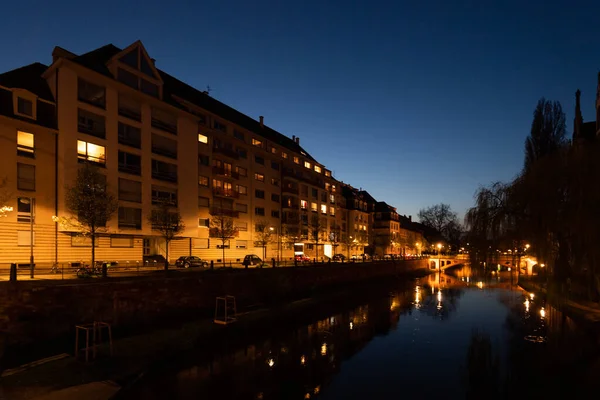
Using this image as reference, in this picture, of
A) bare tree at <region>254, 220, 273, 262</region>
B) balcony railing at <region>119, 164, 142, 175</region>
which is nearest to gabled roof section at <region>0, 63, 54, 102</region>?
balcony railing at <region>119, 164, 142, 175</region>

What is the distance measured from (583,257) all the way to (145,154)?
39.2m

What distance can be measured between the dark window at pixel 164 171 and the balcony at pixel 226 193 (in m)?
7.95

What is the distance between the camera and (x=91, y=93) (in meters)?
36.4

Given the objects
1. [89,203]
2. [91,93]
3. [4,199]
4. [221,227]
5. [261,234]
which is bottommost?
[261,234]

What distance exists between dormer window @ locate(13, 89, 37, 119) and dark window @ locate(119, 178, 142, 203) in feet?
30.7

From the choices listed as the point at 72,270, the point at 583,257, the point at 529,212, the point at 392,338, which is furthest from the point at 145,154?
the point at 583,257

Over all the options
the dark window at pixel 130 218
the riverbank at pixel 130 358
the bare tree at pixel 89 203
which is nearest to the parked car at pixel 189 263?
the dark window at pixel 130 218

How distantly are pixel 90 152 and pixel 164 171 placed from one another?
8784mm

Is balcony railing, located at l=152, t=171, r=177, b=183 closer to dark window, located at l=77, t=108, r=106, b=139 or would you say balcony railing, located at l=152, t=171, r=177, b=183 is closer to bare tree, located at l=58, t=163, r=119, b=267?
dark window, located at l=77, t=108, r=106, b=139

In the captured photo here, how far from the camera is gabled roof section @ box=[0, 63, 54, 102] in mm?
32963

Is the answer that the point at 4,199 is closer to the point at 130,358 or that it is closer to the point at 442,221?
the point at 130,358

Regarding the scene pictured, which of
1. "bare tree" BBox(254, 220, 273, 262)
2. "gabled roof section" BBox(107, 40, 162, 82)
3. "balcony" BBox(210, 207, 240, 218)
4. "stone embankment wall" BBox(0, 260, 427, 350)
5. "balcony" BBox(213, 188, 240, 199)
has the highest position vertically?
"gabled roof section" BBox(107, 40, 162, 82)

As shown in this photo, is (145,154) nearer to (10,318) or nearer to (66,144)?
(66,144)

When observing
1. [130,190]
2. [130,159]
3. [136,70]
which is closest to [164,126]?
[130,159]
